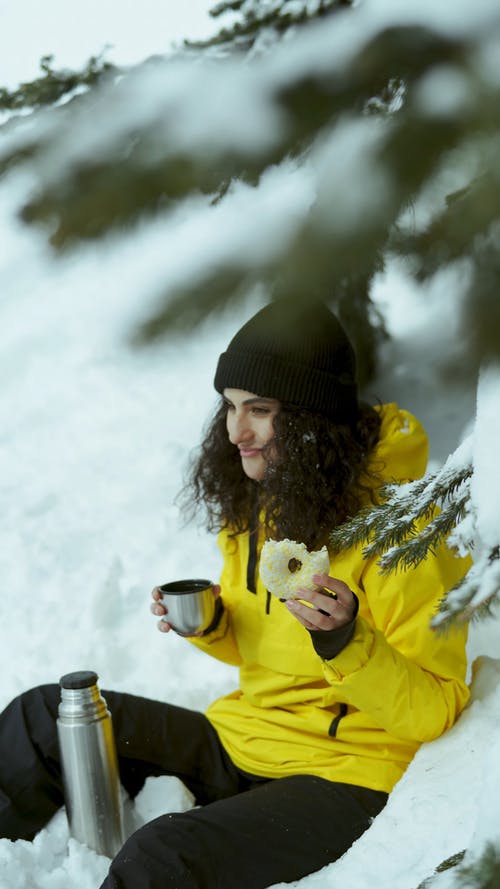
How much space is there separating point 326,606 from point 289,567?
6.8 inches

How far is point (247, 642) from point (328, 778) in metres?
0.47

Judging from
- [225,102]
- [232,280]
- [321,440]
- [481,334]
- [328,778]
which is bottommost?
[328,778]

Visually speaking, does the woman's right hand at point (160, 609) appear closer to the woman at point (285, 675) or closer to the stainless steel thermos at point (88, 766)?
the woman at point (285, 675)

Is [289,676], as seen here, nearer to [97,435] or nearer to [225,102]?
[225,102]

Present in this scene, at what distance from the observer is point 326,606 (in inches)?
75.0

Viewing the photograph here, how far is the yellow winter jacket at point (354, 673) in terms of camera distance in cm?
212

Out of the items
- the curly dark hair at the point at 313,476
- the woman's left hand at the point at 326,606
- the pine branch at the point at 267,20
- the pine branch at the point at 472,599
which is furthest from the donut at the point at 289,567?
the pine branch at the point at 267,20

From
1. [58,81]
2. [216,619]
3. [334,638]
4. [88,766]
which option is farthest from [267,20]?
[88,766]

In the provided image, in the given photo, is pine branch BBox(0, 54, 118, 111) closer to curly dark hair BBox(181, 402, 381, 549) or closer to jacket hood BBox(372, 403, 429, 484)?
curly dark hair BBox(181, 402, 381, 549)

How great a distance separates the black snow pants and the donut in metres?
0.56

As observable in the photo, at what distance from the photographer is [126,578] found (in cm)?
429

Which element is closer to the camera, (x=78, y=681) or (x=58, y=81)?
(x=58, y=81)

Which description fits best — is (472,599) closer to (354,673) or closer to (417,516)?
(417,516)

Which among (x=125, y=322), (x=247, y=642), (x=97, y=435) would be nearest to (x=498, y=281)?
(x=125, y=322)
